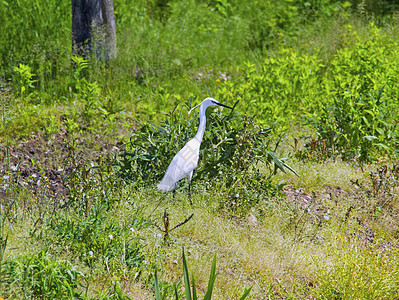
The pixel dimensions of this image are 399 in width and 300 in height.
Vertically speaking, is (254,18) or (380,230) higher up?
(254,18)

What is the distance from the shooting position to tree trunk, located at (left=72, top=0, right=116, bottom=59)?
6027 millimetres

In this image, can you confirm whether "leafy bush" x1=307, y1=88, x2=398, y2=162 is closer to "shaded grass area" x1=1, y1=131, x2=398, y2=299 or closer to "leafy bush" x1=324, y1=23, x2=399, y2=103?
"leafy bush" x1=324, y1=23, x2=399, y2=103

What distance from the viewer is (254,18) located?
356 inches

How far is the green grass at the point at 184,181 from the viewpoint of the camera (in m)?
2.90

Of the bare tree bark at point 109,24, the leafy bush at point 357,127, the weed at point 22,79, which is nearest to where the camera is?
the leafy bush at point 357,127

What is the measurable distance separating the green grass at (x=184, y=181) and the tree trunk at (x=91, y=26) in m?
0.21

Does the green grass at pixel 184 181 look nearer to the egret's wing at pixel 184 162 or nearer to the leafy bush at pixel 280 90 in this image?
the leafy bush at pixel 280 90

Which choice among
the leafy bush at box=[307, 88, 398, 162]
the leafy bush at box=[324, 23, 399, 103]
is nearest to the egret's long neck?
the leafy bush at box=[307, 88, 398, 162]

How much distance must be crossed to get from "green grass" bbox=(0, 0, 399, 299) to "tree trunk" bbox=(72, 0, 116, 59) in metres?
0.21

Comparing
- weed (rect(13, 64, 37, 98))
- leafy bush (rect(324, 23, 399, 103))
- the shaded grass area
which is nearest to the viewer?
the shaded grass area

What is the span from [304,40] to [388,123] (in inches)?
146

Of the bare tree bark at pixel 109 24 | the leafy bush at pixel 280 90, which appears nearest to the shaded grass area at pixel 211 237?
the leafy bush at pixel 280 90

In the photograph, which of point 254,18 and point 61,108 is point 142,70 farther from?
point 254,18

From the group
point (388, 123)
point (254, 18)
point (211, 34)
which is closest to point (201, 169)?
point (388, 123)
